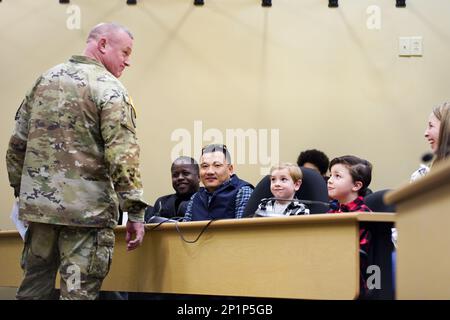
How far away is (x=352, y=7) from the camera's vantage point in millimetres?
5816

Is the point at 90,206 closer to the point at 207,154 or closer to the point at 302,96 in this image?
the point at 207,154

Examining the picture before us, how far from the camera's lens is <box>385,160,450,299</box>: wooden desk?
140 cm

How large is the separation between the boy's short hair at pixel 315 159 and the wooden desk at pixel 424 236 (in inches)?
144

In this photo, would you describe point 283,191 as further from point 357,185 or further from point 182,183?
point 182,183

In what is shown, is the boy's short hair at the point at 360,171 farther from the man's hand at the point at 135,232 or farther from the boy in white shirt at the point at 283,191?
the man's hand at the point at 135,232

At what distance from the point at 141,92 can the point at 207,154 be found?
1977 mm

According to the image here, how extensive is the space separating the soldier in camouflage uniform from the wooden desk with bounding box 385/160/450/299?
4.41 feet

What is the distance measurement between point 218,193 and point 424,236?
2360 mm

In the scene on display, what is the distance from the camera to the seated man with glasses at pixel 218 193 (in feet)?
12.5

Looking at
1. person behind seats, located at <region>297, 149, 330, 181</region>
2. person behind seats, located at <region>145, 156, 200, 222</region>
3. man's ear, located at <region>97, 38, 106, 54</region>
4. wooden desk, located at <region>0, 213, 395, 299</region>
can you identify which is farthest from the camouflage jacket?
person behind seats, located at <region>297, 149, 330, 181</region>

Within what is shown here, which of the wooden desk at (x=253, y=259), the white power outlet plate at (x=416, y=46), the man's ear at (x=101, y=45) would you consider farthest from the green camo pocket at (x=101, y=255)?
the white power outlet plate at (x=416, y=46)
